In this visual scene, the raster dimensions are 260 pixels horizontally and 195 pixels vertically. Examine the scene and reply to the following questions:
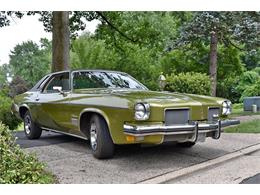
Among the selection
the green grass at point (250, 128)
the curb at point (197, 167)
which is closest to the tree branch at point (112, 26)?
the curb at point (197, 167)

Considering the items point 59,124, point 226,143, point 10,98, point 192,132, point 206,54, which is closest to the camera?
point 192,132

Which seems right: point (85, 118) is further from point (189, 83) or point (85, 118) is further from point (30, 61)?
point (189, 83)

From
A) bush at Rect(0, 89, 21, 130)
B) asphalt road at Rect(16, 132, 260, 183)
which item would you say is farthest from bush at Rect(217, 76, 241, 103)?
bush at Rect(0, 89, 21, 130)

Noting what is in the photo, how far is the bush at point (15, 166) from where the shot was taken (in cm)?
280

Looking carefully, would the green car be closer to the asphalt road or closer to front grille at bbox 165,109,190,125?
front grille at bbox 165,109,190,125

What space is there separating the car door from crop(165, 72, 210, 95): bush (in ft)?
3.31

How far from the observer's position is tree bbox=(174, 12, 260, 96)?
391 cm

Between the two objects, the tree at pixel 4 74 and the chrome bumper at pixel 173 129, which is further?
the tree at pixel 4 74

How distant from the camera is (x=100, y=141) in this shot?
3.33m

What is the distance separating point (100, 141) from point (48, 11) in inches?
53.2

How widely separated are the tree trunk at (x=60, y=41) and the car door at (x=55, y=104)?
0.43ft

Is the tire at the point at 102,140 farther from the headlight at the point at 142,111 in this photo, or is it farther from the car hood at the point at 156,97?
the headlight at the point at 142,111
